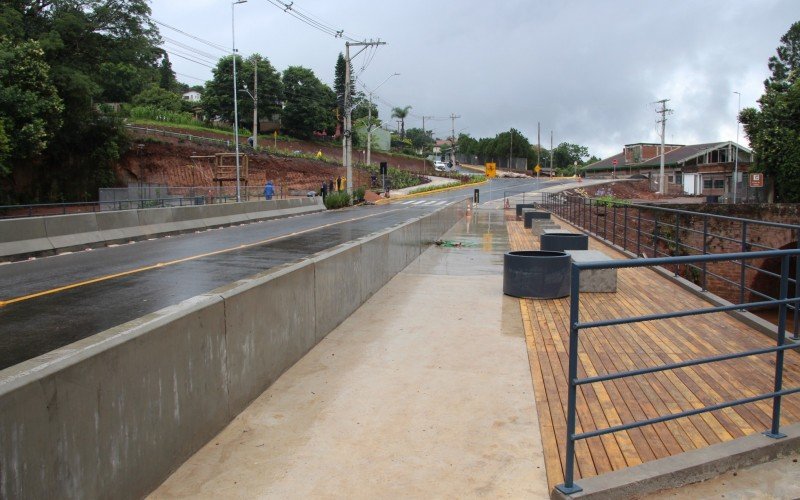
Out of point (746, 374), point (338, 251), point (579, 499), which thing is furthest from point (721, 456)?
point (338, 251)

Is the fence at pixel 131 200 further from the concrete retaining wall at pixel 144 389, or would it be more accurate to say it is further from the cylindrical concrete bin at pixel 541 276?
the concrete retaining wall at pixel 144 389

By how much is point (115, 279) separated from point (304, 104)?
97.5m

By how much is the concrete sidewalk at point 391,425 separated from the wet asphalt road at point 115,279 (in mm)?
2829

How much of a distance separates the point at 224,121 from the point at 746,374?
10386 cm

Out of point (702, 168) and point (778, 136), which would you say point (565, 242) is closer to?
point (778, 136)

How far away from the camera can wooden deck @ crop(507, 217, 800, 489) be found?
4680 mm

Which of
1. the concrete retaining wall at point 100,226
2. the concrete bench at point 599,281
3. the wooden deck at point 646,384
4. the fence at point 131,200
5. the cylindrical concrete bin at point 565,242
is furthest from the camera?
the fence at point 131,200

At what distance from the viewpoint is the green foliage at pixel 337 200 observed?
43503 millimetres

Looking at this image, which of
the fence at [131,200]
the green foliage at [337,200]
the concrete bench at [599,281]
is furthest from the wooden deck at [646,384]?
the green foliage at [337,200]

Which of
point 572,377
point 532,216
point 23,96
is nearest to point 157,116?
point 23,96

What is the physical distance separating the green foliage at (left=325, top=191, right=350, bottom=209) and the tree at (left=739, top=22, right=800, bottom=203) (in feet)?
120

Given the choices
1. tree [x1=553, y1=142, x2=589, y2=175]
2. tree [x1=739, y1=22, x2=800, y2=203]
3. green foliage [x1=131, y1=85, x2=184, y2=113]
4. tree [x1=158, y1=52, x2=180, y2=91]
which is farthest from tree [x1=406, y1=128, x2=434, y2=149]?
tree [x1=739, y1=22, x2=800, y2=203]

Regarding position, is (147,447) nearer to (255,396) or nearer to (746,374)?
(255,396)

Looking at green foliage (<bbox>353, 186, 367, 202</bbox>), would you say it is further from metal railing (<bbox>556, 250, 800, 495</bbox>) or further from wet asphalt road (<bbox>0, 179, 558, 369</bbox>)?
metal railing (<bbox>556, 250, 800, 495</bbox>)
